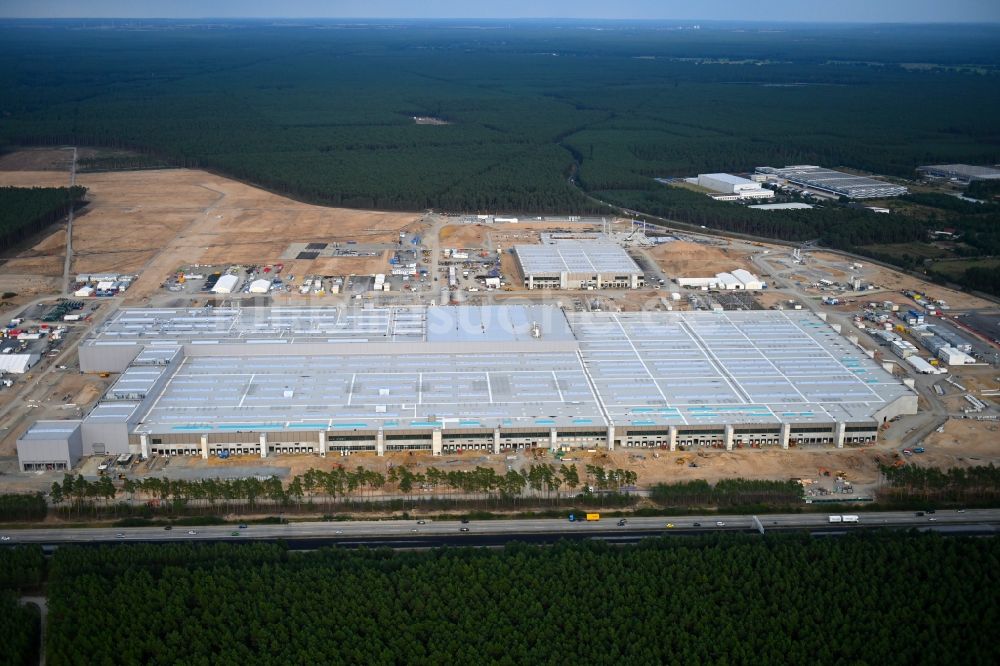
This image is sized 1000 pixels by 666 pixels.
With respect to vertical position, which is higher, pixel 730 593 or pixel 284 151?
Result: pixel 284 151

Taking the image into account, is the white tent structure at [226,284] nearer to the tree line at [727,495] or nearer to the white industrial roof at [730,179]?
the tree line at [727,495]

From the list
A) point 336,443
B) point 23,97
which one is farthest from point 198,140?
point 336,443

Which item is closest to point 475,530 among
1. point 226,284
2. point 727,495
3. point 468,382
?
point 727,495

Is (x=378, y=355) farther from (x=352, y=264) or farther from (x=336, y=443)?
(x=352, y=264)

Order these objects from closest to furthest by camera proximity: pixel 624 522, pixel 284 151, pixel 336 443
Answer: pixel 624 522, pixel 336 443, pixel 284 151

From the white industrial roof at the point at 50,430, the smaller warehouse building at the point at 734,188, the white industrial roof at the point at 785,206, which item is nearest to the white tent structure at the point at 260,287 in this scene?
the white industrial roof at the point at 50,430

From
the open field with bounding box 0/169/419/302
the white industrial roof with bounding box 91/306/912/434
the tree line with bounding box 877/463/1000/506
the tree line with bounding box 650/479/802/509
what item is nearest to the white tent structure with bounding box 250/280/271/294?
the open field with bounding box 0/169/419/302
